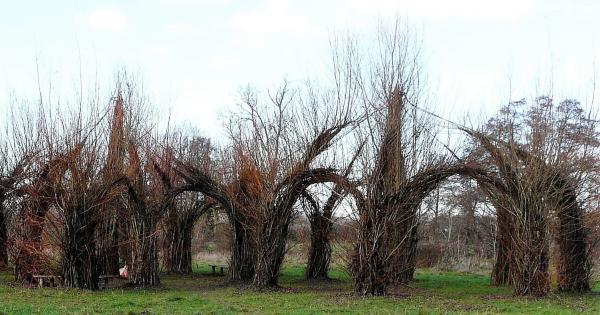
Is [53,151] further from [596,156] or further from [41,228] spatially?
[596,156]

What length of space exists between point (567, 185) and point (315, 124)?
245 inches

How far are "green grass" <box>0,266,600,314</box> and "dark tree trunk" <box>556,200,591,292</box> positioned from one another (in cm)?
55

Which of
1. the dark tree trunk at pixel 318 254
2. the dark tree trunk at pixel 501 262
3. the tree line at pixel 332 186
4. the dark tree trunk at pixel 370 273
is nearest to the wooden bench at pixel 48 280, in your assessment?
the tree line at pixel 332 186

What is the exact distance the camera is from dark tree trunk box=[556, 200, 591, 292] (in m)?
15.5

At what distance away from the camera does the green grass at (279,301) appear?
10.9 metres

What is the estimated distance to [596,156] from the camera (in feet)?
49.7

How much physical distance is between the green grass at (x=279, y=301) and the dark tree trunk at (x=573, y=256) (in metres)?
0.55

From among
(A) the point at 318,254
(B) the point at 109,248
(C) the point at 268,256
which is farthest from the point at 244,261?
(B) the point at 109,248

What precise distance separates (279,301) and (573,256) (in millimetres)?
7888

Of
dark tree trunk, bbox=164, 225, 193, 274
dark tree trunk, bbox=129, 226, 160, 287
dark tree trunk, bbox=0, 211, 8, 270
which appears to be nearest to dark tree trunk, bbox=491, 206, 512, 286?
dark tree trunk, bbox=129, 226, 160, 287

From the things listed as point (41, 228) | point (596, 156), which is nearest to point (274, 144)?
point (41, 228)

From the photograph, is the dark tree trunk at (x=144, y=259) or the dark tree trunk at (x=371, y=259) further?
the dark tree trunk at (x=144, y=259)

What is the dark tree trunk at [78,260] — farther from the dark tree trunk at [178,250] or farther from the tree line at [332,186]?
the dark tree trunk at [178,250]

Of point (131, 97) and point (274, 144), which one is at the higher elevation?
point (131, 97)
